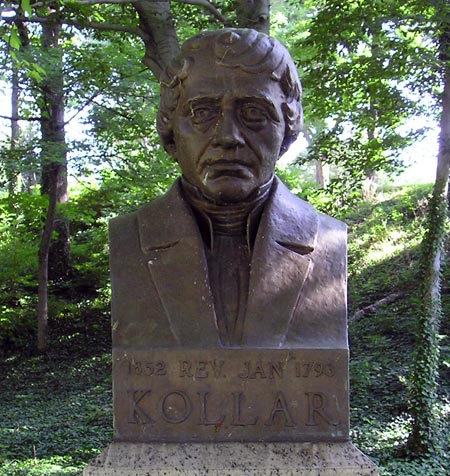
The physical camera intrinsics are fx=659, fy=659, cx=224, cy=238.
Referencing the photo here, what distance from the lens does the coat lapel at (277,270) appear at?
2.63 metres

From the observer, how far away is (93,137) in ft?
30.7

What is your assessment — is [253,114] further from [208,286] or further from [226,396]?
[226,396]

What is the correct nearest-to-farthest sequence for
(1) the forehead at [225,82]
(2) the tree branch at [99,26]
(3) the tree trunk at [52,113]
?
(1) the forehead at [225,82], (2) the tree branch at [99,26], (3) the tree trunk at [52,113]

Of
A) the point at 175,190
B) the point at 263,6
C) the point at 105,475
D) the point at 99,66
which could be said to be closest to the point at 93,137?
the point at 99,66

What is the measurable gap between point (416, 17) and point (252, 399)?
4.67 m

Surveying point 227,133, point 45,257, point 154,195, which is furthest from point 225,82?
point 45,257

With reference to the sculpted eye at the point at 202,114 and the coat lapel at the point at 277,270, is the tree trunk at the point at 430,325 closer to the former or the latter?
the coat lapel at the point at 277,270

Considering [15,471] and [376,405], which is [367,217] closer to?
[376,405]

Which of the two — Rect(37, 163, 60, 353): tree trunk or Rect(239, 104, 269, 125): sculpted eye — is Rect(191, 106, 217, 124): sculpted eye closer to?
Rect(239, 104, 269, 125): sculpted eye

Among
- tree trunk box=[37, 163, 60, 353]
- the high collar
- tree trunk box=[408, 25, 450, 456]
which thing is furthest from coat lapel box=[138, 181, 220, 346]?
tree trunk box=[37, 163, 60, 353]

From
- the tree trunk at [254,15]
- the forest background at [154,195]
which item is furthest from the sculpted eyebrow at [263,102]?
the tree trunk at [254,15]

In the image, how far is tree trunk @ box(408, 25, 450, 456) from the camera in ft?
19.3

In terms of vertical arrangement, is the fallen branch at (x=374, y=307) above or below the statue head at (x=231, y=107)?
below

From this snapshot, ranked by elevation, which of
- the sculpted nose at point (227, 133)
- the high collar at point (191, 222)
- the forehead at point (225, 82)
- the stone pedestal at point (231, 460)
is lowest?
the stone pedestal at point (231, 460)
